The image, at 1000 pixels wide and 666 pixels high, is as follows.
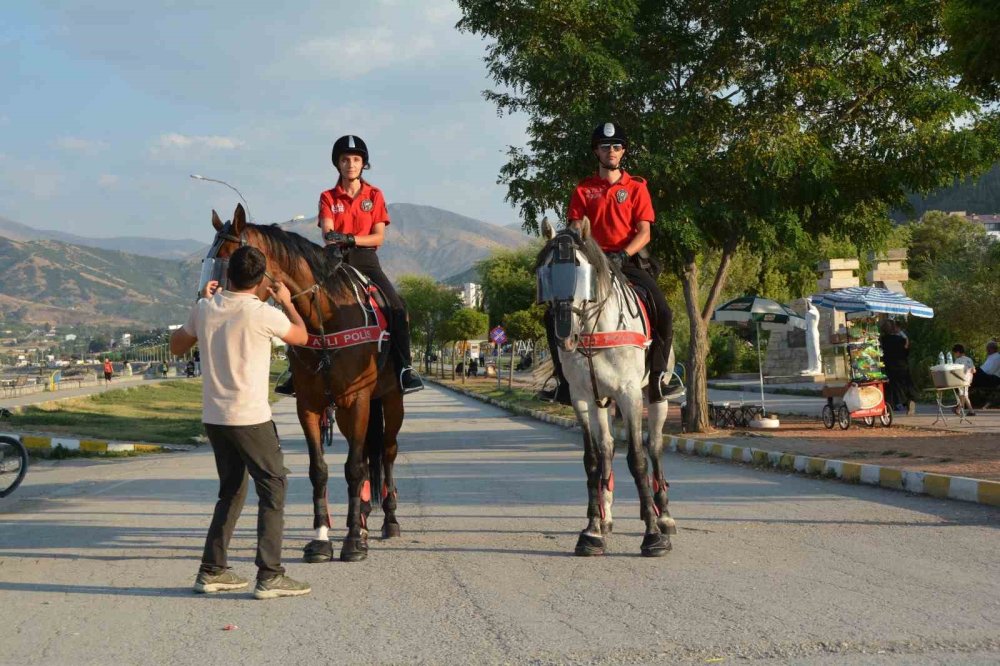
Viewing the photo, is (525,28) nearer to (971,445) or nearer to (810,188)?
(810,188)

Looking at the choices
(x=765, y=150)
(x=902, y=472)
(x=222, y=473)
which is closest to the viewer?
(x=222, y=473)

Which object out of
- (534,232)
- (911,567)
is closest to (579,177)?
(534,232)

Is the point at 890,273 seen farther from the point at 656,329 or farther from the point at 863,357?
the point at 656,329

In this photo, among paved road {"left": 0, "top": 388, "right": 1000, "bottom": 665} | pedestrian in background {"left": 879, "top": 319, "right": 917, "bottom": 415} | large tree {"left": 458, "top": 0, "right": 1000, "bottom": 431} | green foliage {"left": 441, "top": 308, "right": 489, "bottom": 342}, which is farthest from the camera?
green foliage {"left": 441, "top": 308, "right": 489, "bottom": 342}

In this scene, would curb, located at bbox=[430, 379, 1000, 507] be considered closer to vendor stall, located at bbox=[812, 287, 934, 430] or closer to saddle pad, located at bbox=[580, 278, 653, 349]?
vendor stall, located at bbox=[812, 287, 934, 430]

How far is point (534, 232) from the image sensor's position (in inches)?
738

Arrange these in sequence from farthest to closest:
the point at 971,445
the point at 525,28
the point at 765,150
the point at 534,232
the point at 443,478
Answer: the point at 534,232, the point at 525,28, the point at 765,150, the point at 971,445, the point at 443,478

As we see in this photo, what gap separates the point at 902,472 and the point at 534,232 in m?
9.39

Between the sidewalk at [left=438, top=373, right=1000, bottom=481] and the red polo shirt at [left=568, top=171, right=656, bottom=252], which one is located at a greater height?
the red polo shirt at [left=568, top=171, right=656, bottom=252]

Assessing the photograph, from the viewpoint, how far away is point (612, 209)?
802 cm

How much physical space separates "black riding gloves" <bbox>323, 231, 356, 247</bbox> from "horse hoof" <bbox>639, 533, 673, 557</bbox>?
317 cm

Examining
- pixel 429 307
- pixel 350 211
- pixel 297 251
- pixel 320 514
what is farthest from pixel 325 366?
pixel 429 307

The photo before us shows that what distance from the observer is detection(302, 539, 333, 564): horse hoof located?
7.12 m

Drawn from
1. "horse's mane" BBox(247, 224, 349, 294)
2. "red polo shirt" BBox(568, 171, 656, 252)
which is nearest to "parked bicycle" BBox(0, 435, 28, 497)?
"horse's mane" BBox(247, 224, 349, 294)
